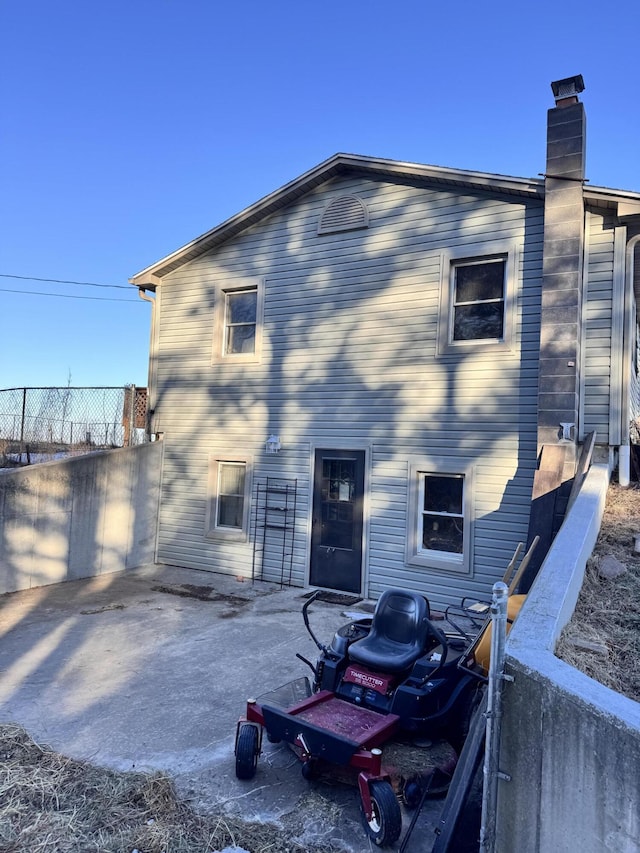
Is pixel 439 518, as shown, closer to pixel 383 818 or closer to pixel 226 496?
pixel 226 496

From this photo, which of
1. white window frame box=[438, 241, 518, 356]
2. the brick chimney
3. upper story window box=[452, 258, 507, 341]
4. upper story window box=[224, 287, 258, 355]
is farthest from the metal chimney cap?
upper story window box=[224, 287, 258, 355]

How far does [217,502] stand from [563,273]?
664cm

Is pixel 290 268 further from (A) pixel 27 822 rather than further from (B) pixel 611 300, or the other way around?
(A) pixel 27 822

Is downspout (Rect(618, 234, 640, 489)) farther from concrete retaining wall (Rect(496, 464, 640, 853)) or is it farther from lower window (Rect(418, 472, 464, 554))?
concrete retaining wall (Rect(496, 464, 640, 853))

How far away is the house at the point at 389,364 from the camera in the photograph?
6.89 meters

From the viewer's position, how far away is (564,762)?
6.61 feet

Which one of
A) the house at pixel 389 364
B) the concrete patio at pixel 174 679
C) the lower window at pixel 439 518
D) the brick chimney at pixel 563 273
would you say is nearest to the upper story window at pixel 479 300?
the house at pixel 389 364

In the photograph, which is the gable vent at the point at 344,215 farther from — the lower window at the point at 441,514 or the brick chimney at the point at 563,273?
the lower window at the point at 441,514

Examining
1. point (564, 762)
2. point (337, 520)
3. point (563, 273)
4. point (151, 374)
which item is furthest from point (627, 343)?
point (151, 374)

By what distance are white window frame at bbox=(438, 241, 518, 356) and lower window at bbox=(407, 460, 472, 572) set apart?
5.46ft

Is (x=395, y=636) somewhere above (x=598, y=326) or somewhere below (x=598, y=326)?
below

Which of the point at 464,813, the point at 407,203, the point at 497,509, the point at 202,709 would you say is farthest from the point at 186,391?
the point at 464,813

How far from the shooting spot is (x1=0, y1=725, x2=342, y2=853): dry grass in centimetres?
279

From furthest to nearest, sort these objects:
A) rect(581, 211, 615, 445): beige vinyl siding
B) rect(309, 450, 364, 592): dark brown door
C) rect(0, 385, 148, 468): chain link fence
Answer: rect(0, 385, 148, 468): chain link fence < rect(309, 450, 364, 592): dark brown door < rect(581, 211, 615, 445): beige vinyl siding
